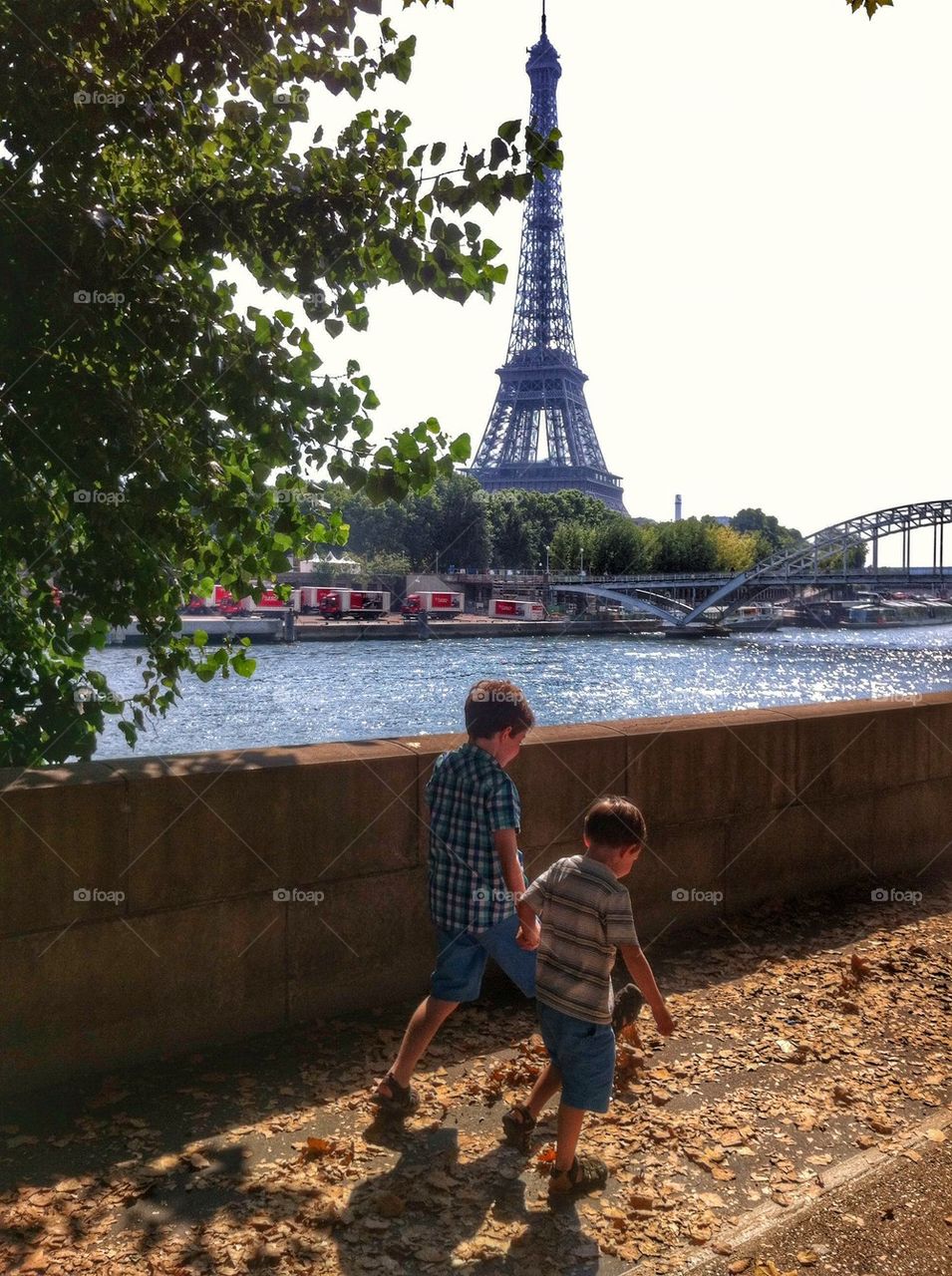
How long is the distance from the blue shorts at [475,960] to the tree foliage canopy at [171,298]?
254 centimetres

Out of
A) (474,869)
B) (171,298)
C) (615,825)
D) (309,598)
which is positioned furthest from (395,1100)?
(309,598)

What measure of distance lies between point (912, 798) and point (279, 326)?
5.33 m

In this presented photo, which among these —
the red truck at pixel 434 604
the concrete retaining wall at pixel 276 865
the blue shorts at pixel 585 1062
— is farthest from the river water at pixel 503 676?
the blue shorts at pixel 585 1062

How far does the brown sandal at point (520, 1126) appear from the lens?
412 centimetres

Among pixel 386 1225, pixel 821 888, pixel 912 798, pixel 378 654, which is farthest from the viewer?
pixel 378 654

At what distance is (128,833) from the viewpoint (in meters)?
4.57

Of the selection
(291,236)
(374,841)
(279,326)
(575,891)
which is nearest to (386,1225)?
(575,891)

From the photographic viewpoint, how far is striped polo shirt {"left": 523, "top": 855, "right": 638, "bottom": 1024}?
3.80 meters

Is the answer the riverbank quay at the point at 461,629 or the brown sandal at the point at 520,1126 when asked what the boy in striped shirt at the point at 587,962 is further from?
the riverbank quay at the point at 461,629

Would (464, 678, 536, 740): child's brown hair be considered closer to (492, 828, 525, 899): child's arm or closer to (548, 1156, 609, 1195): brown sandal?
(492, 828, 525, 899): child's arm

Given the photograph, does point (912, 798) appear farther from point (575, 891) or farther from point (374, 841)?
point (575, 891)

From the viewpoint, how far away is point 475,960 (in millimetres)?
4336

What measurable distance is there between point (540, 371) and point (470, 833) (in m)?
136

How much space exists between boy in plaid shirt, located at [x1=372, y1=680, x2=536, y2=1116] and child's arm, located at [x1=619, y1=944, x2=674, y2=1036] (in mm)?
407
